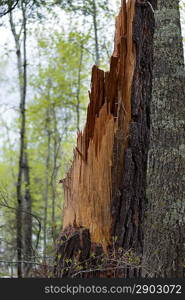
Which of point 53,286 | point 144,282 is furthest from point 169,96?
point 53,286

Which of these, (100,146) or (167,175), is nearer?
(167,175)

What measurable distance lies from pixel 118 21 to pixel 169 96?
6.00 ft

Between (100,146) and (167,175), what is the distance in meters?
1.06

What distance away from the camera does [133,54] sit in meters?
6.38

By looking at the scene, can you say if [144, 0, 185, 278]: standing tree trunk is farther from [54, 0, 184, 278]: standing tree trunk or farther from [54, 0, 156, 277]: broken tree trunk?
[54, 0, 156, 277]: broken tree trunk

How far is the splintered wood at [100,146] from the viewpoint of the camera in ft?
19.3

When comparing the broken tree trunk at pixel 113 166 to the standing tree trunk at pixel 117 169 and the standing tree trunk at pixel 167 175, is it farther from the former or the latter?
the standing tree trunk at pixel 167 175

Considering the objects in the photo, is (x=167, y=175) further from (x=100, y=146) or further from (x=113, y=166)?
(x=100, y=146)

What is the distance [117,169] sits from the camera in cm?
598

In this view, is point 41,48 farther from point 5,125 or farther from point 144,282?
point 144,282

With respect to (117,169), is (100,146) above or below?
above

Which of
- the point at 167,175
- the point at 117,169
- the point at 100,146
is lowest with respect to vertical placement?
the point at 167,175

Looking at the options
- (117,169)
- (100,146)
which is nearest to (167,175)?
(117,169)

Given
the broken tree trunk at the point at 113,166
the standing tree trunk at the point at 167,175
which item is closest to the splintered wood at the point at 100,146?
the broken tree trunk at the point at 113,166
